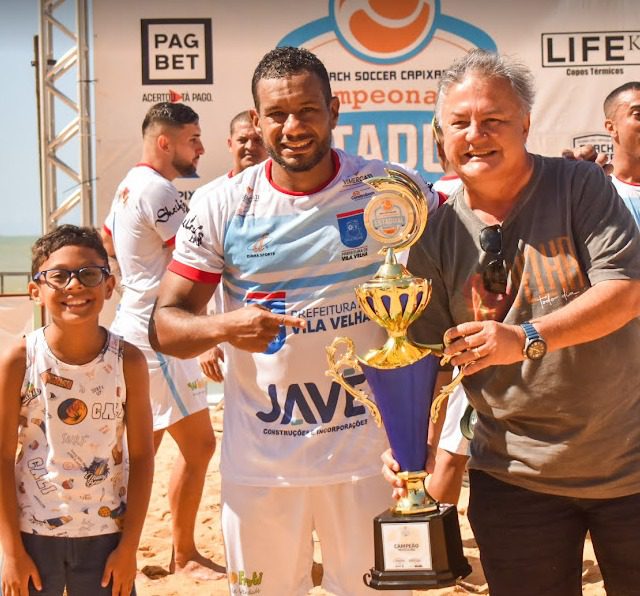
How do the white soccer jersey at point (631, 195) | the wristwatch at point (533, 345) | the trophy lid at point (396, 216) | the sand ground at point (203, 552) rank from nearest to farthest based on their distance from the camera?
the wristwatch at point (533, 345) → the trophy lid at point (396, 216) → the white soccer jersey at point (631, 195) → the sand ground at point (203, 552)

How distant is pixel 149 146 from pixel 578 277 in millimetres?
3227

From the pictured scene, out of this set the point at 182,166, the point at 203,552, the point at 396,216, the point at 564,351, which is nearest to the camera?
the point at 564,351

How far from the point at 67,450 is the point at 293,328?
796mm

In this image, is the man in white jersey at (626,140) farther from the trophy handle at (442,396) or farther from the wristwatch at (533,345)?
the wristwatch at (533,345)

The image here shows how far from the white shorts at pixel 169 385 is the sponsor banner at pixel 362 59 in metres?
3.46

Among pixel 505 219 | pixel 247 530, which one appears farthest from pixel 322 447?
pixel 505 219

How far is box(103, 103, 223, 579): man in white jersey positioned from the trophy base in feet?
7.71

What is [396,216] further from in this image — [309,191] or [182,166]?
[182,166]

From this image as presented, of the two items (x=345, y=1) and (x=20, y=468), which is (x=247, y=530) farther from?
(x=345, y=1)

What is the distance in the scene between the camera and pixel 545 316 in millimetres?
2244

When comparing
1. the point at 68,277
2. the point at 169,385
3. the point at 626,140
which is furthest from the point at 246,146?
the point at 68,277

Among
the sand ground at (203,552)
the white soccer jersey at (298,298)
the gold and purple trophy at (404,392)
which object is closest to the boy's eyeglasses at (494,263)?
→ the gold and purple trophy at (404,392)

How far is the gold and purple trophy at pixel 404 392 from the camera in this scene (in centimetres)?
239

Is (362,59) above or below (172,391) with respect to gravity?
above
